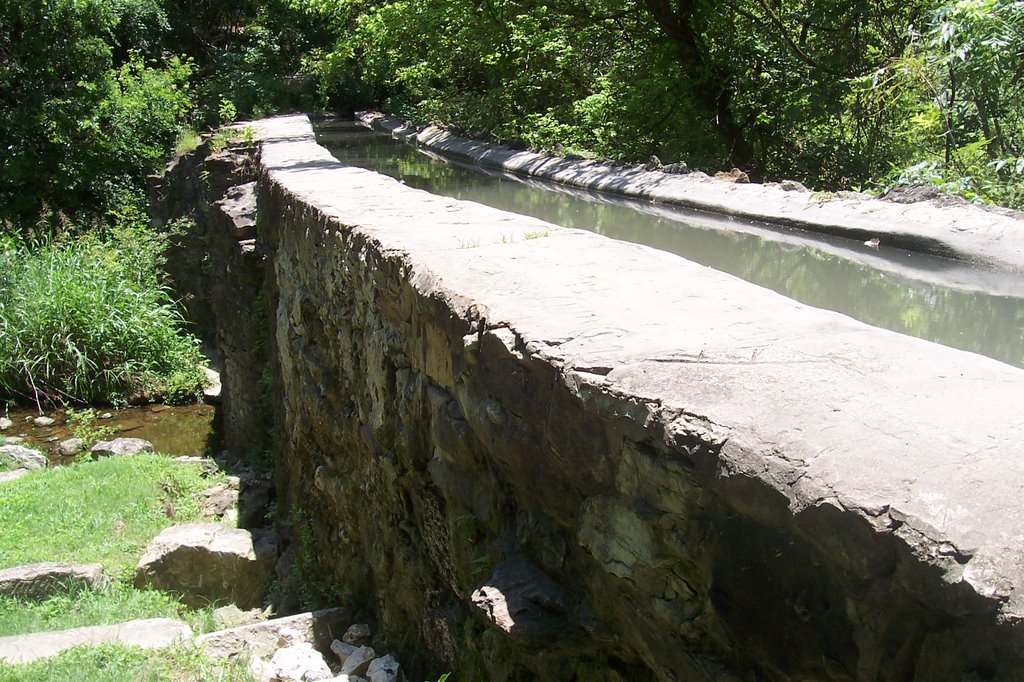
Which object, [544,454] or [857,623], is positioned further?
[544,454]

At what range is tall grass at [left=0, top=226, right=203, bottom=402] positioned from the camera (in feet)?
35.0

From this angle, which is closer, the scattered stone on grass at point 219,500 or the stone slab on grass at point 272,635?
the stone slab on grass at point 272,635

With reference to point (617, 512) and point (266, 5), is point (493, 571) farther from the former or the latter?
point (266, 5)

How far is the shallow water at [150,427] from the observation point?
9.78 meters

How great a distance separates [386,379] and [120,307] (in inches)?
353

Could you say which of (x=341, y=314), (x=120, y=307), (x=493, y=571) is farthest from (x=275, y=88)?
(x=493, y=571)

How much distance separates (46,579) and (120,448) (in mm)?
3950

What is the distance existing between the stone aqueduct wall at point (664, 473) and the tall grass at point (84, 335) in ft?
26.6

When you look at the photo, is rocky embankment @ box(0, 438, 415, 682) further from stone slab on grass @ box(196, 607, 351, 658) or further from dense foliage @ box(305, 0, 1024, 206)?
dense foliage @ box(305, 0, 1024, 206)

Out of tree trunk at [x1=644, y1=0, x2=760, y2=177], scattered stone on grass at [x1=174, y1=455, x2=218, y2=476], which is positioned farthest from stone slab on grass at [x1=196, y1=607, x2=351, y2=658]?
tree trunk at [x1=644, y1=0, x2=760, y2=177]

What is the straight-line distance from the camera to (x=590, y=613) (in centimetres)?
207

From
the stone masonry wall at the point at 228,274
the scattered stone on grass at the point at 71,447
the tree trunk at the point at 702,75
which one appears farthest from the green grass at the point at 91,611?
the tree trunk at the point at 702,75

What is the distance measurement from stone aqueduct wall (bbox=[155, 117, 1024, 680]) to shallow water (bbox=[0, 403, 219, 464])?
6743mm

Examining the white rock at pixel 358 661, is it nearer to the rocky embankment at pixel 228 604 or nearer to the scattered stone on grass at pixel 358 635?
the rocky embankment at pixel 228 604
